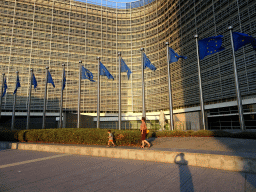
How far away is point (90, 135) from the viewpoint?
38.6 ft

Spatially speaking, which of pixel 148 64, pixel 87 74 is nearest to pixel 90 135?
pixel 148 64

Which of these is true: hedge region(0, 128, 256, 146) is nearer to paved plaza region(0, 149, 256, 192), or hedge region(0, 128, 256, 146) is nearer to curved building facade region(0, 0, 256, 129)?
paved plaza region(0, 149, 256, 192)

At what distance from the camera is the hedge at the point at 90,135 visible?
10.6m

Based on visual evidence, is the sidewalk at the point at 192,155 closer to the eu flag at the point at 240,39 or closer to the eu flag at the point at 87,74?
the eu flag at the point at 240,39

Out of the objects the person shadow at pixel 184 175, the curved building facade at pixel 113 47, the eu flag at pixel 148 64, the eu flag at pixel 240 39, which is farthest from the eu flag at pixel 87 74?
the curved building facade at pixel 113 47

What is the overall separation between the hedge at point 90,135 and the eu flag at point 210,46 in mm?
6802

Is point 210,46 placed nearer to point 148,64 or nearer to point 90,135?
point 148,64

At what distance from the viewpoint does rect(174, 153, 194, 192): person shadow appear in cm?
425

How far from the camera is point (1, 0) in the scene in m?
46.3

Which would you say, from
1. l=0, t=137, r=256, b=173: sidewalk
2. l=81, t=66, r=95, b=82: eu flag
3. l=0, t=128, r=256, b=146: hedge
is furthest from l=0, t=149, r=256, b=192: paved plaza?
l=81, t=66, r=95, b=82: eu flag

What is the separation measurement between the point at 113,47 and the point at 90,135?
45.4 metres

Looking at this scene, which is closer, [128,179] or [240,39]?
[128,179]

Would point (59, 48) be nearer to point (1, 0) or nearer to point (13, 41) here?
point (13, 41)

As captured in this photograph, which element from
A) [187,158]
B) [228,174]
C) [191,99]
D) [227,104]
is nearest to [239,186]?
[228,174]
